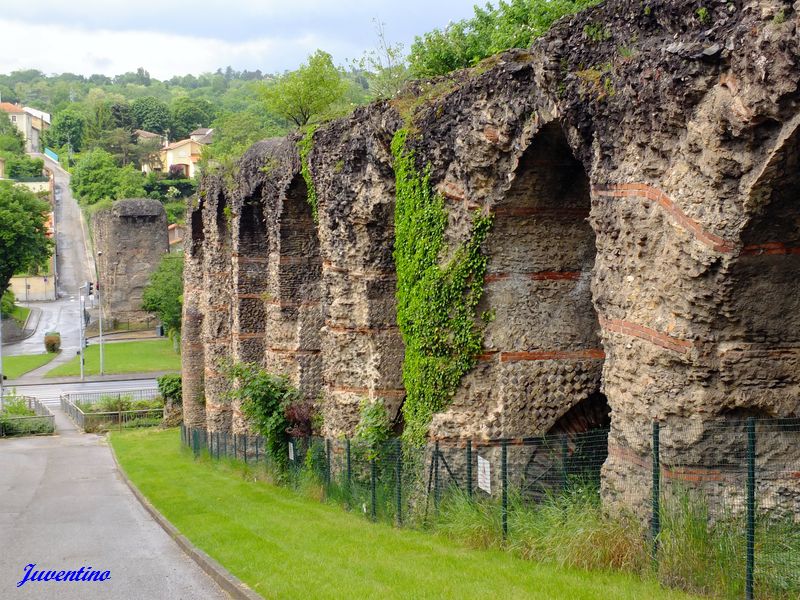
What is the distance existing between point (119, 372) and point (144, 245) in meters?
23.2

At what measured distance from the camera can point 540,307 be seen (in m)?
14.2

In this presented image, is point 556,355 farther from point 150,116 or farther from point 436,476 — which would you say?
point 150,116

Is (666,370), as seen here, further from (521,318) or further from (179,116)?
(179,116)

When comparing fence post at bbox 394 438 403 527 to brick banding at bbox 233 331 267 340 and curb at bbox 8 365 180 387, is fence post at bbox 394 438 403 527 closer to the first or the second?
brick banding at bbox 233 331 267 340

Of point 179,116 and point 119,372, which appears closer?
point 119,372

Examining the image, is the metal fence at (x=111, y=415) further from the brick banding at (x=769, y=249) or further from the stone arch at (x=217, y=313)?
the brick banding at (x=769, y=249)

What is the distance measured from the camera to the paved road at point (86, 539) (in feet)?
39.9

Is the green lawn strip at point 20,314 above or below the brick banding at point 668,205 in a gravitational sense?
below

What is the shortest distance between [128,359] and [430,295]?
53698mm

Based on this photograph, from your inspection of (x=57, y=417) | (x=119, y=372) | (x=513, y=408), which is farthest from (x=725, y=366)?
(x=119, y=372)

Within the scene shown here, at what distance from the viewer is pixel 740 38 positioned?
28.5ft

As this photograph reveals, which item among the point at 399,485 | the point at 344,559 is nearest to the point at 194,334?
the point at 399,485

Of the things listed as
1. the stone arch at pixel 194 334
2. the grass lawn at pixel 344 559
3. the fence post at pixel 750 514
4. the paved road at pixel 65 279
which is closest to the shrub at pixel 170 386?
the stone arch at pixel 194 334

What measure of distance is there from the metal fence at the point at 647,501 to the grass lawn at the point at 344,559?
1.07ft
